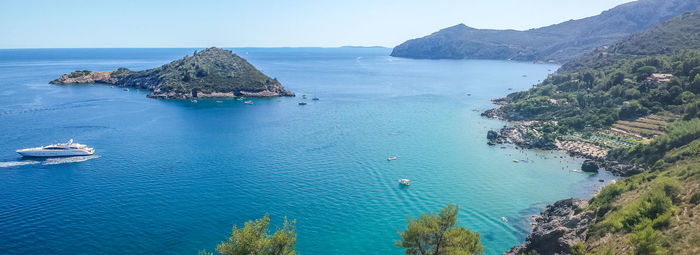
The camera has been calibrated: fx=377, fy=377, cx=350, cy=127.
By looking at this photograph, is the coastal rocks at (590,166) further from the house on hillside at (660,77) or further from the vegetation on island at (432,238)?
the house on hillside at (660,77)

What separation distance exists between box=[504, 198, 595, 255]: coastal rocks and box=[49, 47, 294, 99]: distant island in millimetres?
131019

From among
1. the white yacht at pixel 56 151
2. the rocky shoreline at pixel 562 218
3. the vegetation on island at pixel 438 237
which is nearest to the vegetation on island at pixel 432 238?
the vegetation on island at pixel 438 237

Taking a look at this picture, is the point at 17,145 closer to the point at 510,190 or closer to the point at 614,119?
the point at 510,190

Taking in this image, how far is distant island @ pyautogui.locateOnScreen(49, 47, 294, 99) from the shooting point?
162 meters

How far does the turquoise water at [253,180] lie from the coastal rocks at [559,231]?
10.0 ft

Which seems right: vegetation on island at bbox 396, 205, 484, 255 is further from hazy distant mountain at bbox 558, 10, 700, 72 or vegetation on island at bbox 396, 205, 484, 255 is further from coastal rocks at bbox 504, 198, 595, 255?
hazy distant mountain at bbox 558, 10, 700, 72

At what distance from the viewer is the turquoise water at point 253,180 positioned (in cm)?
4844

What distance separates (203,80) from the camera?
169000 millimetres

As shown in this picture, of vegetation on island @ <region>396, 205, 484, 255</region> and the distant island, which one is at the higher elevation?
the distant island

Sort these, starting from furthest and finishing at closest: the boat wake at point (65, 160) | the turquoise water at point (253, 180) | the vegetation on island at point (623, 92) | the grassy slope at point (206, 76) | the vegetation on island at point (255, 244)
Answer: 1. the grassy slope at point (206, 76)
2. the vegetation on island at point (623, 92)
3. the boat wake at point (65, 160)
4. the turquoise water at point (253, 180)
5. the vegetation on island at point (255, 244)

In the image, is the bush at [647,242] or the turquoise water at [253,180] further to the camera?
the turquoise water at [253,180]

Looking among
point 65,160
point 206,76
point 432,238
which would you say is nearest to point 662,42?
point 432,238

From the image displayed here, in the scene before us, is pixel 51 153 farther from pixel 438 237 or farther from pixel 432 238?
pixel 438 237

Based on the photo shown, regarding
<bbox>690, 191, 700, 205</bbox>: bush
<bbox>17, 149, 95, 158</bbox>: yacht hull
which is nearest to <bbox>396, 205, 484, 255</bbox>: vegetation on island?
<bbox>690, 191, 700, 205</bbox>: bush
